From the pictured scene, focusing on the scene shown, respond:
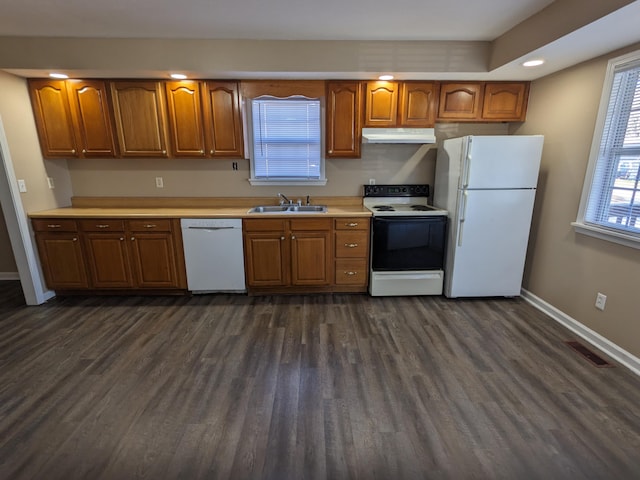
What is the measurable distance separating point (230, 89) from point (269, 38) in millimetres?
654

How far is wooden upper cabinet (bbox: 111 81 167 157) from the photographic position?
10.3ft

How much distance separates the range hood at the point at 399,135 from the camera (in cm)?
321

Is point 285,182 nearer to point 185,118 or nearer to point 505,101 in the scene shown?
point 185,118

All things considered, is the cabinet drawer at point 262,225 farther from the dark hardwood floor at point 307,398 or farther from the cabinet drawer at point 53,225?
the cabinet drawer at point 53,225

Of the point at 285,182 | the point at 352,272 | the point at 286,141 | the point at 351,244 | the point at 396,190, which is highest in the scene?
the point at 286,141

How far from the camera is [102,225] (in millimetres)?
3139

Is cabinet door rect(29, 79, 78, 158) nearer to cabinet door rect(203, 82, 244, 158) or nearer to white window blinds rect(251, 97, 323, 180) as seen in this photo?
cabinet door rect(203, 82, 244, 158)

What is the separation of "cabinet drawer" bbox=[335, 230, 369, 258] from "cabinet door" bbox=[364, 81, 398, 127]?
45.5 inches

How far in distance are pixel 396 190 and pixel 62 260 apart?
144 inches

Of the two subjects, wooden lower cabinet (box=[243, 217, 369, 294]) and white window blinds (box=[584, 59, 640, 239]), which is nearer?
white window blinds (box=[584, 59, 640, 239])

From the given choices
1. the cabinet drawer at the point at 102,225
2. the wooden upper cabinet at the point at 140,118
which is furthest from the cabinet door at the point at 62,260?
the wooden upper cabinet at the point at 140,118

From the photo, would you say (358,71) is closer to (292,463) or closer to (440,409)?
(440,409)

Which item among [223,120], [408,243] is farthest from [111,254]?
[408,243]

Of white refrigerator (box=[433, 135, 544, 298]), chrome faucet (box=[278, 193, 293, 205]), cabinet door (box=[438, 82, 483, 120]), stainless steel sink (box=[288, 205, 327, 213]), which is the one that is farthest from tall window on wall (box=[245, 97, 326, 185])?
white refrigerator (box=[433, 135, 544, 298])
